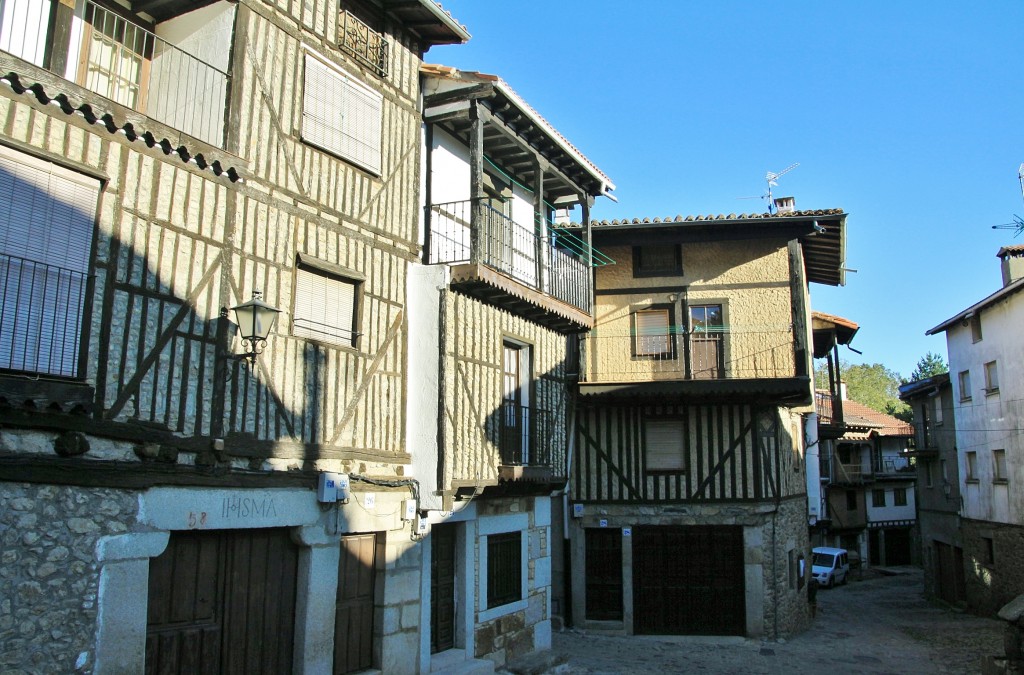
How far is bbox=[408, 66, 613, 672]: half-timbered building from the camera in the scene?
37.2ft

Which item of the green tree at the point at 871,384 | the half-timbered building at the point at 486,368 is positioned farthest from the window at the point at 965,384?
the green tree at the point at 871,384

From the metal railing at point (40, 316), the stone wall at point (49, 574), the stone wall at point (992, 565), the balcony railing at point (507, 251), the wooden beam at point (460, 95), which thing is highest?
the wooden beam at point (460, 95)

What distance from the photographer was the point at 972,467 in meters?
24.2

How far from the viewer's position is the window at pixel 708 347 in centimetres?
1830

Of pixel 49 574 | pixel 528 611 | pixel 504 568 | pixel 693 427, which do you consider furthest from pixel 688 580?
pixel 49 574

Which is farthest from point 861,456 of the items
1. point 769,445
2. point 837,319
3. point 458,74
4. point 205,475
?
point 205,475

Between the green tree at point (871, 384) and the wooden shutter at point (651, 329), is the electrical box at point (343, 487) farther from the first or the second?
the green tree at point (871, 384)

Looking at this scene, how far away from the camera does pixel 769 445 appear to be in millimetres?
18078

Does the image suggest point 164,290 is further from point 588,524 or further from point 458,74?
point 588,524

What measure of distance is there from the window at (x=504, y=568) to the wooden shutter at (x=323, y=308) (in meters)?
4.49

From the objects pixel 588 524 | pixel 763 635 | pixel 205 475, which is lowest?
pixel 763 635

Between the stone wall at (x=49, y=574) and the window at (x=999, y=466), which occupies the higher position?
the window at (x=999, y=466)

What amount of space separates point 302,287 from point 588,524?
34.2 feet

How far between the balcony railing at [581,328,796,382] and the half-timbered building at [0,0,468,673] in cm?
815
